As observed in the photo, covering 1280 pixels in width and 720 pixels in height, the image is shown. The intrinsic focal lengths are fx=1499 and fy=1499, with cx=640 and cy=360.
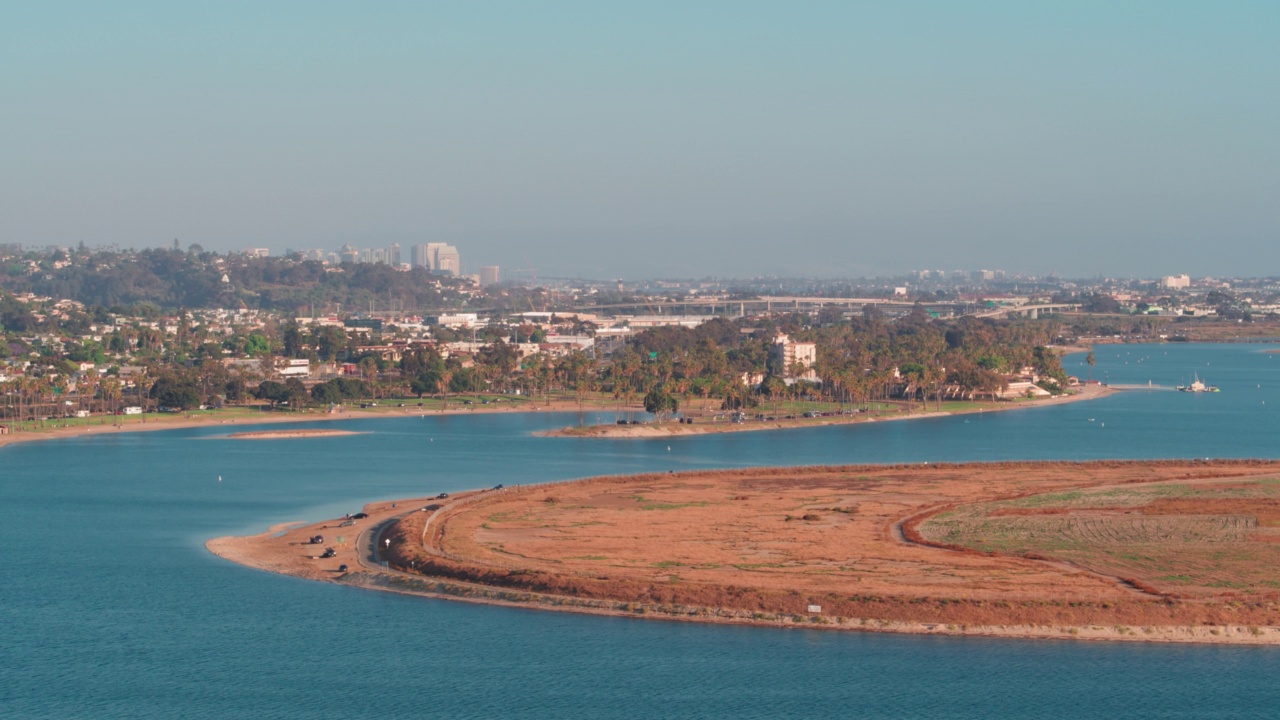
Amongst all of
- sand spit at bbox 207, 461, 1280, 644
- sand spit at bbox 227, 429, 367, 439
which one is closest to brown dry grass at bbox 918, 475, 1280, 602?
sand spit at bbox 207, 461, 1280, 644

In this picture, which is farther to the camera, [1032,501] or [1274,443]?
[1274,443]

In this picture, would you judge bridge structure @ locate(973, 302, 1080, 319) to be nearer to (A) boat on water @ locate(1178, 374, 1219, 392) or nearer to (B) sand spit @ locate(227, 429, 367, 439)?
(A) boat on water @ locate(1178, 374, 1219, 392)

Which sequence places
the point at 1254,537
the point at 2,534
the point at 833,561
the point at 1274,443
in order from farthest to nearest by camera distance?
the point at 1274,443 < the point at 2,534 < the point at 1254,537 < the point at 833,561

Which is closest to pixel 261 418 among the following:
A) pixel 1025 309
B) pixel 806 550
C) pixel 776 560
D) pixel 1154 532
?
pixel 806 550

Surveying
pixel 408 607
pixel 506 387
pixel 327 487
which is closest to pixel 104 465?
pixel 327 487

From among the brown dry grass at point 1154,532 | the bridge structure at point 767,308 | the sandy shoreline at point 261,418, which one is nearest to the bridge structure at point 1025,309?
the bridge structure at point 767,308

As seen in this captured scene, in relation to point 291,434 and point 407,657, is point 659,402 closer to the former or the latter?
point 291,434

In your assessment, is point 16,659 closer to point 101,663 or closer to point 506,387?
point 101,663

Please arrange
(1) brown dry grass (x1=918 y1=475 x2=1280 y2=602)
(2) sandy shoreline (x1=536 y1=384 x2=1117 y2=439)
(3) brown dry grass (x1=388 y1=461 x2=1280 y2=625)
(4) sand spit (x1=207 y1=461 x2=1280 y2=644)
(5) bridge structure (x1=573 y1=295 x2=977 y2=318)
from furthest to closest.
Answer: (5) bridge structure (x1=573 y1=295 x2=977 y2=318) → (2) sandy shoreline (x1=536 y1=384 x2=1117 y2=439) → (1) brown dry grass (x1=918 y1=475 x2=1280 y2=602) → (3) brown dry grass (x1=388 y1=461 x2=1280 y2=625) → (4) sand spit (x1=207 y1=461 x2=1280 y2=644)
